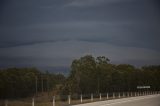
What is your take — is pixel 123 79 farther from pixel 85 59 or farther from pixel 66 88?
pixel 66 88

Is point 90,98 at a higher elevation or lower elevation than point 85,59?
lower

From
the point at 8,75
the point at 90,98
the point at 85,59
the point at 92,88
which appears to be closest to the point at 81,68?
the point at 85,59

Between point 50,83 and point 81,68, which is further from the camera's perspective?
point 50,83

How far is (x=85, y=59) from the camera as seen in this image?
5319 centimetres

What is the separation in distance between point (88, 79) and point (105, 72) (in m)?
4.35

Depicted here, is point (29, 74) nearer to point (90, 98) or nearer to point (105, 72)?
point (105, 72)

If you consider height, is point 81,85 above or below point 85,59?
below

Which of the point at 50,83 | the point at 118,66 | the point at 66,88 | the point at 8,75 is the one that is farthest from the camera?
the point at 118,66

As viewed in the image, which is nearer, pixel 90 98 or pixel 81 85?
pixel 90 98

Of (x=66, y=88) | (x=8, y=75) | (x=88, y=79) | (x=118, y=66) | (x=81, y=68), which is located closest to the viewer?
(x=8, y=75)

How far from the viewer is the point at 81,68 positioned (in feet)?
165

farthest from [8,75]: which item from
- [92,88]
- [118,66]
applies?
[118,66]

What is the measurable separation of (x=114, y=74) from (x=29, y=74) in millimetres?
12201

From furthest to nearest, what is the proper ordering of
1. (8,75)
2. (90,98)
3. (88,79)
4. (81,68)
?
1. (81,68)
2. (88,79)
3. (8,75)
4. (90,98)
